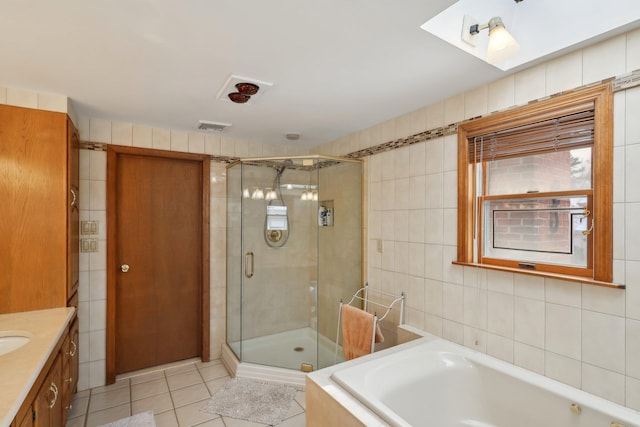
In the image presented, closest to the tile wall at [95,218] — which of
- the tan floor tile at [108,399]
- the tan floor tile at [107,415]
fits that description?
the tan floor tile at [108,399]

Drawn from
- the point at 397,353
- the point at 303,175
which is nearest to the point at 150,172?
the point at 303,175

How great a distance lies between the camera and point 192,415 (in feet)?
8.09

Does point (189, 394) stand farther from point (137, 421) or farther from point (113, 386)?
point (113, 386)

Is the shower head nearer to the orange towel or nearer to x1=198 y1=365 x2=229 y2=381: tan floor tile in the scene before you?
the orange towel

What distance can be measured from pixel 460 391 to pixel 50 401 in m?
2.25

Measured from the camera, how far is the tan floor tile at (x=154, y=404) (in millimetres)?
2541

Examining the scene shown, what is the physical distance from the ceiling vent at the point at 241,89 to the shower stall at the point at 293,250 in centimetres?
83

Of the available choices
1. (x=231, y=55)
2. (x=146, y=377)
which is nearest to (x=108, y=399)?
(x=146, y=377)

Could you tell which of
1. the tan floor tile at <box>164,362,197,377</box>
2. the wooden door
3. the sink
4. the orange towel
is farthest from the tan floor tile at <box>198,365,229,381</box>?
the sink

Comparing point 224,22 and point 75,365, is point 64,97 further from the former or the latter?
point 75,365

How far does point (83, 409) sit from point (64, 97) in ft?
7.53

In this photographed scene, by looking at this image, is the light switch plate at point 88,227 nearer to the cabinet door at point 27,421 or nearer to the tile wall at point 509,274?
the cabinet door at point 27,421

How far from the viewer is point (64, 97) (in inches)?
90.4

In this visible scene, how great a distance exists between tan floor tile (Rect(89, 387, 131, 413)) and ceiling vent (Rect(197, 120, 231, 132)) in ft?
7.75
